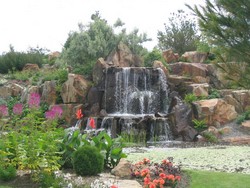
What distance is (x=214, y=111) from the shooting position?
52.0 ft

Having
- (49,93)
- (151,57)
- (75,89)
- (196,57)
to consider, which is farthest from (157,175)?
(196,57)

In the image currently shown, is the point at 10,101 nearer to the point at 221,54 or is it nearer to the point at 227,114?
the point at 227,114

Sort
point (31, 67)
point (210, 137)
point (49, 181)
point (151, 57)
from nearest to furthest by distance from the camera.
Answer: point (49, 181), point (210, 137), point (151, 57), point (31, 67)

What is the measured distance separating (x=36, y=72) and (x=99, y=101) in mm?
A: 7734

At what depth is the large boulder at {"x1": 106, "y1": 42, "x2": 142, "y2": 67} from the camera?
19.9 metres

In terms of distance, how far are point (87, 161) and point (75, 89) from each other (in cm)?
1108

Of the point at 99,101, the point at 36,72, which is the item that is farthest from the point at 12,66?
the point at 99,101

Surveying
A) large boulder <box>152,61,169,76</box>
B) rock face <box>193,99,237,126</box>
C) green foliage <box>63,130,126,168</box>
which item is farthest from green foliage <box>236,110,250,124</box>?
green foliage <box>63,130,126,168</box>

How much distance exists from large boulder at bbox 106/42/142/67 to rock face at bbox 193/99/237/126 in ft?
17.0

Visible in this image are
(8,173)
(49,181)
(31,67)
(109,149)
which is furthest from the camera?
(31,67)

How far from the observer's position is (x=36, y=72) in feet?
78.0

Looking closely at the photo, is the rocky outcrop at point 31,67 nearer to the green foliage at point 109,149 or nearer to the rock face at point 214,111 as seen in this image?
the rock face at point 214,111

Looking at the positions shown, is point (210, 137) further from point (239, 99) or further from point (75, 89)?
point (75, 89)

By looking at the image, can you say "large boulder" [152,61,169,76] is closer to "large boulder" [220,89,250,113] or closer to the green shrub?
"large boulder" [220,89,250,113]
